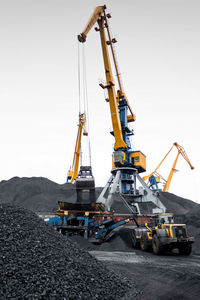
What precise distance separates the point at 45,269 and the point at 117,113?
20.5 metres

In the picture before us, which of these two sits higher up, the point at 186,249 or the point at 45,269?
the point at 45,269

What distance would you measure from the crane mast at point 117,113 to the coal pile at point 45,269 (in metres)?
17.9

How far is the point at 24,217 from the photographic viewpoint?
7176 millimetres

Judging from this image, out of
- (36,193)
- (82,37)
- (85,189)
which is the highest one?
(82,37)

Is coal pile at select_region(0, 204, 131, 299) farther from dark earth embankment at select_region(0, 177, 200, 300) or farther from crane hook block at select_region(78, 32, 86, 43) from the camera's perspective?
crane hook block at select_region(78, 32, 86, 43)

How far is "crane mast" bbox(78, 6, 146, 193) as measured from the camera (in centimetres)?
2406

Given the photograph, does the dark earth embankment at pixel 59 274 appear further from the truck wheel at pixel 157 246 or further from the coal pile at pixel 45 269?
the truck wheel at pixel 157 246

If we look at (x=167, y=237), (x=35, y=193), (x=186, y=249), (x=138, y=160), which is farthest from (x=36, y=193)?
(x=167, y=237)

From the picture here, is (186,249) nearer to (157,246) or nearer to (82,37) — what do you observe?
(157,246)

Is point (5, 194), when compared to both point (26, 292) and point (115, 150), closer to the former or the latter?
point (115, 150)

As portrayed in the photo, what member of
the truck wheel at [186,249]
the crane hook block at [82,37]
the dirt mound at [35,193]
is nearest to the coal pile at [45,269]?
the truck wheel at [186,249]

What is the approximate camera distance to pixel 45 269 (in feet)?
15.7

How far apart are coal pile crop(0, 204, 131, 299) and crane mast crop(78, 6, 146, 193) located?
17918mm

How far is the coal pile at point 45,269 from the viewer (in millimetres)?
4246
